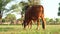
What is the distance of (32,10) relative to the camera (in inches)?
554

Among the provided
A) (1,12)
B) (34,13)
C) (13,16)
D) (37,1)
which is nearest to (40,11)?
(34,13)

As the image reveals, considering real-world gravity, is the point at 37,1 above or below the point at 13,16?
above

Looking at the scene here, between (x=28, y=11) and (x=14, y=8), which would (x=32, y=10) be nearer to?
(x=28, y=11)

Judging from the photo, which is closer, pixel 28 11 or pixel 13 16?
pixel 28 11

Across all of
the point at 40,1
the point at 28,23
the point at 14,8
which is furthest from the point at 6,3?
the point at 28,23

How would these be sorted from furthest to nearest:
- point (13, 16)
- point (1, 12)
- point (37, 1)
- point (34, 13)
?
point (13, 16) → point (1, 12) → point (37, 1) → point (34, 13)

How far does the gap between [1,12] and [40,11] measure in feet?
123

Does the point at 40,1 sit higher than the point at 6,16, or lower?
higher

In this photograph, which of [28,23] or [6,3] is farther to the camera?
[6,3]

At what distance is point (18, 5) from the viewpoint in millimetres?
51812

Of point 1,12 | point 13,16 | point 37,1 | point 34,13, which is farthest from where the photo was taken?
point 13,16

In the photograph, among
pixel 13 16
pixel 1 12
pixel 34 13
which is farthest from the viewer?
pixel 13 16

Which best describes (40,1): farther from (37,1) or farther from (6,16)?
(6,16)

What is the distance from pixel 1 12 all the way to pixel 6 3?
11.4 feet
